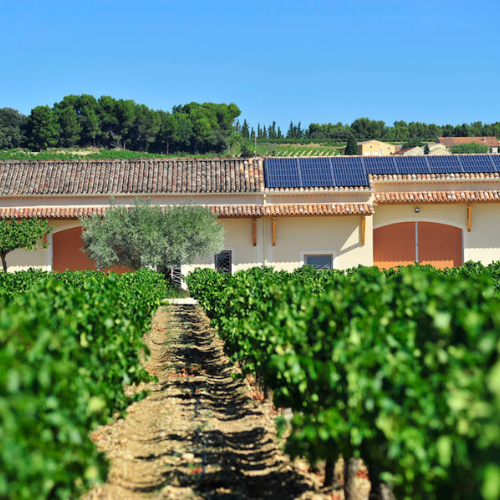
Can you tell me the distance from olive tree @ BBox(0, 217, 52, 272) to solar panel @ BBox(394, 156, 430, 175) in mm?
12441

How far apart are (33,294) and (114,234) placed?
53.8 feet

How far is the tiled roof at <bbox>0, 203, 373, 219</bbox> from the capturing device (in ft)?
80.1

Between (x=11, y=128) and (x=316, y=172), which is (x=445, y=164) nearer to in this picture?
(x=316, y=172)

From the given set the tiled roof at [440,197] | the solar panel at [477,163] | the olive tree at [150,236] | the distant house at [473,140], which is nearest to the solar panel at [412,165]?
the tiled roof at [440,197]

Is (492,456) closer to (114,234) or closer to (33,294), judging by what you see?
(33,294)

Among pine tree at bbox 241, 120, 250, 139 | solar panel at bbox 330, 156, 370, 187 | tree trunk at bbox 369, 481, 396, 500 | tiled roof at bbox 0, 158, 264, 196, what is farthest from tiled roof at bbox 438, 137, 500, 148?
tree trunk at bbox 369, 481, 396, 500

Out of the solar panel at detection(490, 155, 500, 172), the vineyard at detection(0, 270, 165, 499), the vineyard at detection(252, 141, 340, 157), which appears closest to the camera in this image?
the vineyard at detection(0, 270, 165, 499)

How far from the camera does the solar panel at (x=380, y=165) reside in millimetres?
25781

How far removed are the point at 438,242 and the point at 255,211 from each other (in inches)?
261

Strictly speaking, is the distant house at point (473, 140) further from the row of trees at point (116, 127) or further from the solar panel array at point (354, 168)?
the solar panel array at point (354, 168)

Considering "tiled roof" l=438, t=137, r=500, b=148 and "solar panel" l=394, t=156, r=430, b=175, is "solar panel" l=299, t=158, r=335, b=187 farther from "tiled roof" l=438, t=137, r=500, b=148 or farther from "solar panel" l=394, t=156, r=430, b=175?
"tiled roof" l=438, t=137, r=500, b=148

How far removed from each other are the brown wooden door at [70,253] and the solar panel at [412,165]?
1036 centimetres

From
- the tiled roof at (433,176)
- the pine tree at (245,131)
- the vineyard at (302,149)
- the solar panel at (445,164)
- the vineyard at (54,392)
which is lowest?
the vineyard at (54,392)

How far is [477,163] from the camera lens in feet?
85.5
